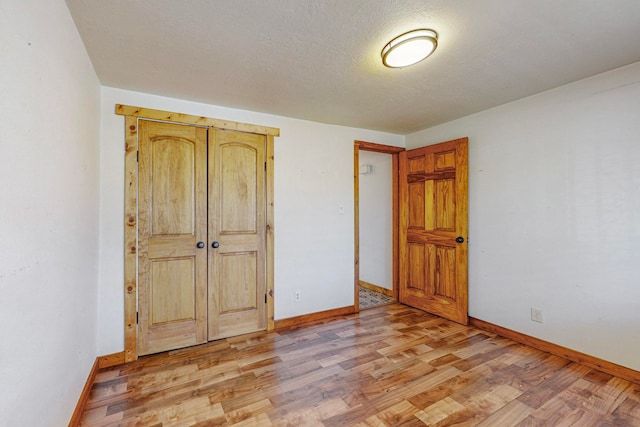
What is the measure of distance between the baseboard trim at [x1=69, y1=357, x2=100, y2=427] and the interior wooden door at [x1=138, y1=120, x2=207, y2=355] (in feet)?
1.28

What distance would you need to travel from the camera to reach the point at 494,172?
3102mm

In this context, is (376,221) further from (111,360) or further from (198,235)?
(111,360)

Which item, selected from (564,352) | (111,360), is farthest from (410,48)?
(111,360)

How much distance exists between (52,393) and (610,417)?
312 cm

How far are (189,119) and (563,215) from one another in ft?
11.6

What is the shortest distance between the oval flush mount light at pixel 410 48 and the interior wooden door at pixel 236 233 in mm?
1652

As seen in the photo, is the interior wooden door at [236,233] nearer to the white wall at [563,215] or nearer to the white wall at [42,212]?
the white wall at [42,212]

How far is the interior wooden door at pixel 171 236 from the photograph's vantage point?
259 cm

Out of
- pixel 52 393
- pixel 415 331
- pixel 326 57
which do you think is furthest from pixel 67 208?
pixel 415 331

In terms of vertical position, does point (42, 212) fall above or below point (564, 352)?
above

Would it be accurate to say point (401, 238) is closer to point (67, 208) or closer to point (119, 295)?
point (119, 295)

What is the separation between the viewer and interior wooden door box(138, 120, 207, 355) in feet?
8.48

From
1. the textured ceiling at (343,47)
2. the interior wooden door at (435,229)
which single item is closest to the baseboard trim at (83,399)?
the textured ceiling at (343,47)

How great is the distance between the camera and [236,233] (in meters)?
3.01
